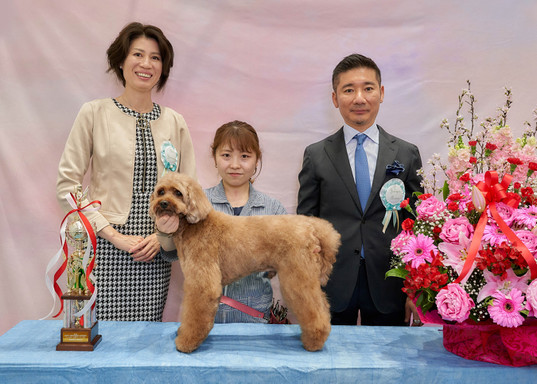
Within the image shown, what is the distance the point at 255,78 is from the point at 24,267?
2.03 metres

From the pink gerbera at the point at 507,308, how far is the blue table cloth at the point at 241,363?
0.68ft

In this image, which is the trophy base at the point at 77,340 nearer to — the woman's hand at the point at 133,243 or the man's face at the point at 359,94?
the woman's hand at the point at 133,243

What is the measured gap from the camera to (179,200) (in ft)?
5.23

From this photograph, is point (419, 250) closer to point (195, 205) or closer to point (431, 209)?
point (431, 209)

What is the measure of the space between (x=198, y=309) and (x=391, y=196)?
1.08 metres

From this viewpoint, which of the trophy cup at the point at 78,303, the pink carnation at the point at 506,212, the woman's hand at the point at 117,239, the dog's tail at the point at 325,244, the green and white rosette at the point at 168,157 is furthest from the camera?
the woman's hand at the point at 117,239

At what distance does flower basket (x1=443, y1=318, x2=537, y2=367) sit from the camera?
4.64 feet

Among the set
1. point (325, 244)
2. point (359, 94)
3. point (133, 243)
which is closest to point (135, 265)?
point (133, 243)

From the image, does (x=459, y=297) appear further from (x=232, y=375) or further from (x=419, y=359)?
(x=232, y=375)

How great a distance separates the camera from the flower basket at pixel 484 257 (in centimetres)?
140

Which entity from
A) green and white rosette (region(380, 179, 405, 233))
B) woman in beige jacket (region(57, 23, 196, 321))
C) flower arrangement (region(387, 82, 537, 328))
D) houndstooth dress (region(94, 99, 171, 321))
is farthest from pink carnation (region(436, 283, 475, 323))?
houndstooth dress (region(94, 99, 171, 321))

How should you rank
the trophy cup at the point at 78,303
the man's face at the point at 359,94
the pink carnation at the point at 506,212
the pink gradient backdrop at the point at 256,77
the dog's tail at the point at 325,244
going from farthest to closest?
the pink gradient backdrop at the point at 256,77 < the man's face at the point at 359,94 < the dog's tail at the point at 325,244 < the trophy cup at the point at 78,303 < the pink carnation at the point at 506,212

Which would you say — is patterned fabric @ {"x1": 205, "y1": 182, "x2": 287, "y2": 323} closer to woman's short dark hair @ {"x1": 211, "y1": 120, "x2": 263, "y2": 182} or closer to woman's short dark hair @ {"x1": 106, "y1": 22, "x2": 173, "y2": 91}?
woman's short dark hair @ {"x1": 211, "y1": 120, "x2": 263, "y2": 182}

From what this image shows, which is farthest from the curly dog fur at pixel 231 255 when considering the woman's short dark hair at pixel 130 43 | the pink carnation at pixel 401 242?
the woman's short dark hair at pixel 130 43
